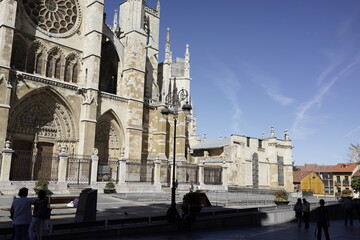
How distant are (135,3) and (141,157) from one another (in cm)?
1428

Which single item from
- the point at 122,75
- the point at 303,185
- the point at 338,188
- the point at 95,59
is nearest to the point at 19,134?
the point at 95,59

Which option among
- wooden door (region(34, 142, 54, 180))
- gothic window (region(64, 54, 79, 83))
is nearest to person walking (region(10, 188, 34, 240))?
wooden door (region(34, 142, 54, 180))

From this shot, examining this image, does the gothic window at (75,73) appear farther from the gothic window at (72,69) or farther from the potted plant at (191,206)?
the potted plant at (191,206)

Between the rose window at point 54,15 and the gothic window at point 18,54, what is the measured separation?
1.87 metres

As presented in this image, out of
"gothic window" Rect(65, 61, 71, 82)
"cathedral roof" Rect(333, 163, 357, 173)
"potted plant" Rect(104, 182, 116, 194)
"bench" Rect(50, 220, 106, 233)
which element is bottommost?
"bench" Rect(50, 220, 106, 233)

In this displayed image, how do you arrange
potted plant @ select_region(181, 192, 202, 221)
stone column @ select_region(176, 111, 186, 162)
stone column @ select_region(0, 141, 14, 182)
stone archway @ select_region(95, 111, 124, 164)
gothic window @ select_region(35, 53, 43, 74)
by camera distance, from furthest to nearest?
stone column @ select_region(176, 111, 186, 162)
stone archway @ select_region(95, 111, 124, 164)
gothic window @ select_region(35, 53, 43, 74)
stone column @ select_region(0, 141, 14, 182)
potted plant @ select_region(181, 192, 202, 221)

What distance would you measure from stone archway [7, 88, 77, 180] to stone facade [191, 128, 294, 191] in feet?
55.7

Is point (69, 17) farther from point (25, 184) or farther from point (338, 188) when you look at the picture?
point (338, 188)

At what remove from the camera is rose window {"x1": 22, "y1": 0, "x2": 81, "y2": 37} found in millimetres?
25297

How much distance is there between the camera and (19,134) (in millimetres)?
22984

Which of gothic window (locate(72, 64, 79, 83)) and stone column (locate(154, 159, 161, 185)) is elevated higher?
gothic window (locate(72, 64, 79, 83))

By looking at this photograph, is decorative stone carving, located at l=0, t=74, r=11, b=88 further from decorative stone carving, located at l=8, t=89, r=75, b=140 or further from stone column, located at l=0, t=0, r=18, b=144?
decorative stone carving, located at l=8, t=89, r=75, b=140

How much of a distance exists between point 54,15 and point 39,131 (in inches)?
377

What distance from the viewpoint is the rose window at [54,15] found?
83.0 ft
